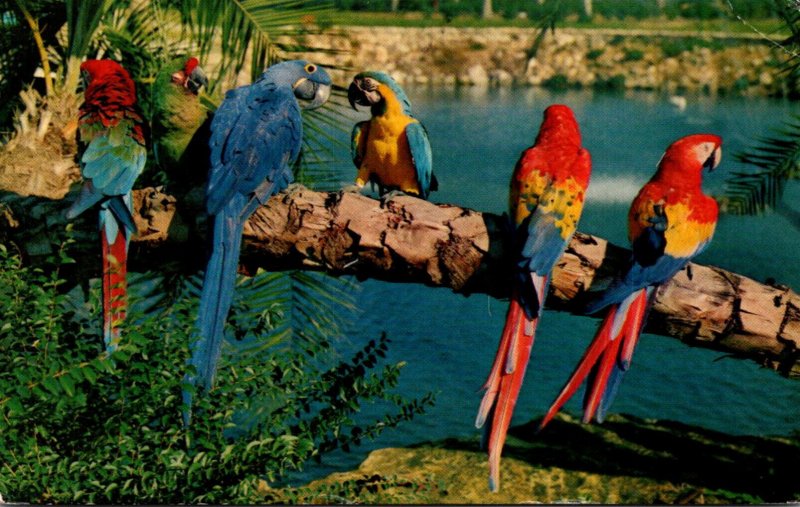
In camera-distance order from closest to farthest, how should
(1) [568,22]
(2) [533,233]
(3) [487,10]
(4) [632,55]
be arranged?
(2) [533,233], (3) [487,10], (1) [568,22], (4) [632,55]

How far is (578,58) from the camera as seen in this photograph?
10281 mm

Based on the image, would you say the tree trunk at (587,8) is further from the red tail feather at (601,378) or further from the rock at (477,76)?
the red tail feather at (601,378)

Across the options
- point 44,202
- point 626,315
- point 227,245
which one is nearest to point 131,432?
point 227,245

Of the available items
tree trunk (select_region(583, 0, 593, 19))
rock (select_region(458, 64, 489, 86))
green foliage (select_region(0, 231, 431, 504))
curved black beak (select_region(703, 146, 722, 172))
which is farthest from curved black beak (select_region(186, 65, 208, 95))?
rock (select_region(458, 64, 489, 86))

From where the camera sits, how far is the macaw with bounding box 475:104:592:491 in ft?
7.69

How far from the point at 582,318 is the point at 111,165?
166 inches

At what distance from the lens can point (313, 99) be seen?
2.75 m

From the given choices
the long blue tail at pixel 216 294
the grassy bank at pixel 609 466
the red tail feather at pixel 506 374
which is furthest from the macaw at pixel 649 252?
the grassy bank at pixel 609 466

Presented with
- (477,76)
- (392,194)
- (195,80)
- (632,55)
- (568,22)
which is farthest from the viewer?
(477,76)

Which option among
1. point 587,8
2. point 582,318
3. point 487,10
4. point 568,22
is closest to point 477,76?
point 568,22

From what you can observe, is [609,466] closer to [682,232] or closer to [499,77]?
[682,232]

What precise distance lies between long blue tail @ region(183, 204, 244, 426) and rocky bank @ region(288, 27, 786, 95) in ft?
24.8

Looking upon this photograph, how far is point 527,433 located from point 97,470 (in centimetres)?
262

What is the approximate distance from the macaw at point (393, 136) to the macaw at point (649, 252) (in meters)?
0.62
